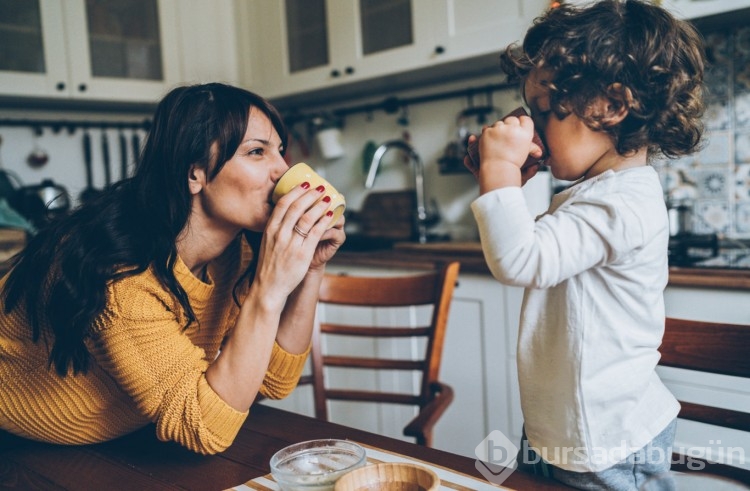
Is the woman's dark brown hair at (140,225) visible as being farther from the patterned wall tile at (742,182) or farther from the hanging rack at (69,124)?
the hanging rack at (69,124)

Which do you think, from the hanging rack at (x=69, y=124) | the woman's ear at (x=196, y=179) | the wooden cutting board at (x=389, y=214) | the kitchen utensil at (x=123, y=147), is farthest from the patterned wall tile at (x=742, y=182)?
the kitchen utensil at (x=123, y=147)

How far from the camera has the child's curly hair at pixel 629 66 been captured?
80cm

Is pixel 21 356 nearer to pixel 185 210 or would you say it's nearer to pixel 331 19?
pixel 185 210

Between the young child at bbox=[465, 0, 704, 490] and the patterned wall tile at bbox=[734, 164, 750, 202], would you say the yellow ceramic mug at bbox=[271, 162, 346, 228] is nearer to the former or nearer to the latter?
the young child at bbox=[465, 0, 704, 490]

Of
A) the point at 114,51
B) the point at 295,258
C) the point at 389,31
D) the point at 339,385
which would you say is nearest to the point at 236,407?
the point at 295,258

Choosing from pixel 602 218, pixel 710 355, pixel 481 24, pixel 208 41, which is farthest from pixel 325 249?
pixel 208 41

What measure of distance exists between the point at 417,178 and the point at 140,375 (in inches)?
77.9

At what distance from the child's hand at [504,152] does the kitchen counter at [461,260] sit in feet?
3.15

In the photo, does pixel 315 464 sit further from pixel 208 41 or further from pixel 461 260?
pixel 208 41

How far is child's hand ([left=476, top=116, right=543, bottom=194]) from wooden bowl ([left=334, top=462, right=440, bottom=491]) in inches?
13.7

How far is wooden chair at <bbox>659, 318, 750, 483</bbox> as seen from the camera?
2.91 ft

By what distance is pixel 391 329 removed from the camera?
1526 mm

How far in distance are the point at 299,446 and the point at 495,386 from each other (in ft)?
4.52

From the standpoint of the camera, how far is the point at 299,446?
709 mm
